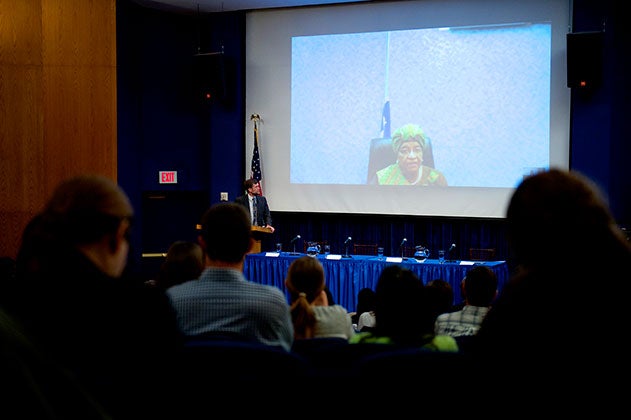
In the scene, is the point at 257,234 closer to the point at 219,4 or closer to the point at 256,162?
the point at 256,162

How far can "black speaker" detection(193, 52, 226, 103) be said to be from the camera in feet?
27.2

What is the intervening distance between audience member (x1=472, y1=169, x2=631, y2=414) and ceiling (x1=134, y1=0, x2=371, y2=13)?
731cm

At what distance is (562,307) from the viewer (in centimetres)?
122

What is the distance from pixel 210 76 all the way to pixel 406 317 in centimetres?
670

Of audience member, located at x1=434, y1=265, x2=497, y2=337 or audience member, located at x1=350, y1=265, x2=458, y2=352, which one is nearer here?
audience member, located at x1=350, y1=265, x2=458, y2=352

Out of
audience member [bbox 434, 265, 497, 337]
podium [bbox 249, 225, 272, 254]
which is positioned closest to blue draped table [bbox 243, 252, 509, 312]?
podium [bbox 249, 225, 272, 254]

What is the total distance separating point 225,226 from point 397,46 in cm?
615

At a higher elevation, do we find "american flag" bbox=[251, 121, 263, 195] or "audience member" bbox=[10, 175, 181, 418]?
"american flag" bbox=[251, 121, 263, 195]

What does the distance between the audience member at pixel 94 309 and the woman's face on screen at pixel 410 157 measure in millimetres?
6669

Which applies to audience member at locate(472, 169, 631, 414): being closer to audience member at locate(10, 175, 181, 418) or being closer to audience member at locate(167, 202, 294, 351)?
audience member at locate(10, 175, 181, 418)

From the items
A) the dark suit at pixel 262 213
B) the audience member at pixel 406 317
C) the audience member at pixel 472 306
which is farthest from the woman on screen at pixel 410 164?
the audience member at pixel 406 317

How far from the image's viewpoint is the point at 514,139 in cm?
750

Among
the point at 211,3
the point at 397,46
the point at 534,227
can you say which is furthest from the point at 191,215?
the point at 534,227

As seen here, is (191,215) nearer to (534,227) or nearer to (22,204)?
(22,204)
